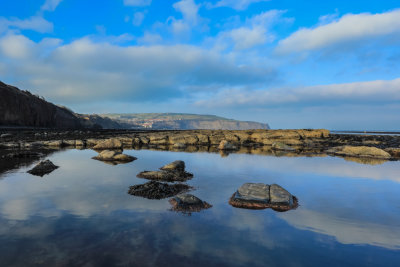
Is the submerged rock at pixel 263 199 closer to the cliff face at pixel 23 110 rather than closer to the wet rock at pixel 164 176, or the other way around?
the wet rock at pixel 164 176

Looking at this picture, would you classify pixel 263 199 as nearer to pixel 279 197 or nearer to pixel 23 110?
pixel 279 197

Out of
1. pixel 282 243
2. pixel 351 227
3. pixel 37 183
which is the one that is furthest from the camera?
pixel 37 183

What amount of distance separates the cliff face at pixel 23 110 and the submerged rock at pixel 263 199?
75.8m

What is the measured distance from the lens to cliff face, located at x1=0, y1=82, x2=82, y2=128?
203 feet

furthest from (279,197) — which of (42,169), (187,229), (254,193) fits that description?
(42,169)

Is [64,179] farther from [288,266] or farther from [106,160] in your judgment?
[288,266]

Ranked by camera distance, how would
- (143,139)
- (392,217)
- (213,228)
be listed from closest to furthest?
(213,228)
(392,217)
(143,139)

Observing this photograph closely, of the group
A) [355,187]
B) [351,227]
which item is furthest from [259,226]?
[355,187]

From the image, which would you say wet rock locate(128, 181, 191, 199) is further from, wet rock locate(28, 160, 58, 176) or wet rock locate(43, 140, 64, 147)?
wet rock locate(43, 140, 64, 147)

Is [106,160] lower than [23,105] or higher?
lower

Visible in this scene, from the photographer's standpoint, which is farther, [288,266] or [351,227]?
[351,227]

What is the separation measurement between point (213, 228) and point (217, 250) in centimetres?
107

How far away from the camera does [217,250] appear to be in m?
4.92

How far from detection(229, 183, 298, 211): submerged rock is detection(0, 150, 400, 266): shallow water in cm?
38
